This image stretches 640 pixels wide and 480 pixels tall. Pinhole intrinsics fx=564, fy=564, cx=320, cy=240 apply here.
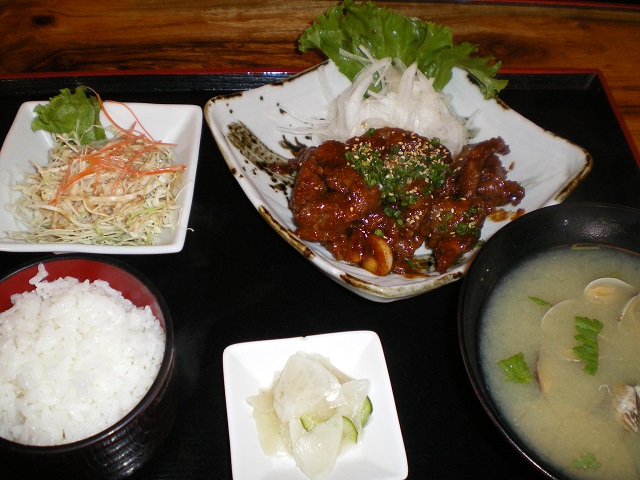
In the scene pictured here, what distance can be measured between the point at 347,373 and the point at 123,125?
175 cm

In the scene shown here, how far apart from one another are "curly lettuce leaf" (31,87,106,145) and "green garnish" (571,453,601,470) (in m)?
2.58

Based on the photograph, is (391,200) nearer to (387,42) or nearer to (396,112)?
(396,112)

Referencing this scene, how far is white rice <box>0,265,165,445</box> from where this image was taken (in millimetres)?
1837

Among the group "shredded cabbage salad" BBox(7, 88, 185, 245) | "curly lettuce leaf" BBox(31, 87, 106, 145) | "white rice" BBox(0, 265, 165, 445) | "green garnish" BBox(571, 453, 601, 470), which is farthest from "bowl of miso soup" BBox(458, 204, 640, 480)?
"curly lettuce leaf" BBox(31, 87, 106, 145)

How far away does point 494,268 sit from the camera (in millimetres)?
2109

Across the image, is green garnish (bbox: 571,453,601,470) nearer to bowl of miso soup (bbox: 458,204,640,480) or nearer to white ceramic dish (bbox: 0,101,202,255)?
bowl of miso soup (bbox: 458,204,640,480)

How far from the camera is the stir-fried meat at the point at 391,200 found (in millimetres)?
2469

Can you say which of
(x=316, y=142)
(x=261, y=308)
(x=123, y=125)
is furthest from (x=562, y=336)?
(x=123, y=125)

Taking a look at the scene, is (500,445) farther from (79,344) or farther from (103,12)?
(103,12)

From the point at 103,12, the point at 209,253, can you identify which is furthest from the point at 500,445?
the point at 103,12

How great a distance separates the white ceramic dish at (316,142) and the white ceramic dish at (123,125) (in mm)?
201

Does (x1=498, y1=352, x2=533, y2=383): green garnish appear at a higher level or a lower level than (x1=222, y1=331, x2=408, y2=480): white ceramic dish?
higher

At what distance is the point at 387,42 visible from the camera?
126 inches

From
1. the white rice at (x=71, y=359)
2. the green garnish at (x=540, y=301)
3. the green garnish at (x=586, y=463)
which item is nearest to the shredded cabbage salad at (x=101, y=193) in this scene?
the white rice at (x=71, y=359)
